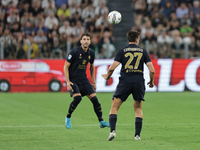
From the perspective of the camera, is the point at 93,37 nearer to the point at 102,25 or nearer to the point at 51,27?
the point at 102,25

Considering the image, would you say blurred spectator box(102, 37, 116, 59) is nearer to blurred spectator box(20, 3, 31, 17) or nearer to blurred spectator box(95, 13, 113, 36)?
blurred spectator box(95, 13, 113, 36)

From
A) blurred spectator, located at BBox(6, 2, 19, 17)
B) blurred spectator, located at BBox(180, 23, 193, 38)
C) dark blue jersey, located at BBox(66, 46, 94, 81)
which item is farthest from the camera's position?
blurred spectator, located at BBox(180, 23, 193, 38)

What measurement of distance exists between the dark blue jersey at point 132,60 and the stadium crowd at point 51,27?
42.6 ft

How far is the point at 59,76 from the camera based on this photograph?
1992cm

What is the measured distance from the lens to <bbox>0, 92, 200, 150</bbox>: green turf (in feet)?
22.3

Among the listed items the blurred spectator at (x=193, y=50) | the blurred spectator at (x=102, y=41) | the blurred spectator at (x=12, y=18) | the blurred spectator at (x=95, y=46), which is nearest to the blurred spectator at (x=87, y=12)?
the blurred spectator at (x=102, y=41)

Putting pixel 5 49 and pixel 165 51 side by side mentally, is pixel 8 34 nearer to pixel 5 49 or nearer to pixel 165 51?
pixel 5 49

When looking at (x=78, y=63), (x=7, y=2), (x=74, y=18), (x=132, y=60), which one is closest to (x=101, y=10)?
(x=74, y=18)

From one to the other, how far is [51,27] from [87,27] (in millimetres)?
1984

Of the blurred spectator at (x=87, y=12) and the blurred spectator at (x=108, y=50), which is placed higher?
the blurred spectator at (x=87, y=12)

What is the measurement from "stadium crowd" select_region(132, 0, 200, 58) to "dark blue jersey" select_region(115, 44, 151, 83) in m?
13.3

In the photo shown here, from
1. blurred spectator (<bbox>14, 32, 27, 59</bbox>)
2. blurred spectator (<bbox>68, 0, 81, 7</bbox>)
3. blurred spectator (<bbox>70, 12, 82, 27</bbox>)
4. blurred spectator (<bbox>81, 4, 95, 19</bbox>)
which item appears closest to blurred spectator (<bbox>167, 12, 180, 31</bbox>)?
blurred spectator (<bbox>81, 4, 95, 19</bbox>)

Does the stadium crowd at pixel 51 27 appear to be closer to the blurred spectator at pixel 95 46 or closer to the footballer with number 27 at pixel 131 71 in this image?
the blurred spectator at pixel 95 46

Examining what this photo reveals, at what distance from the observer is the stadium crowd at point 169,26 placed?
2059cm
